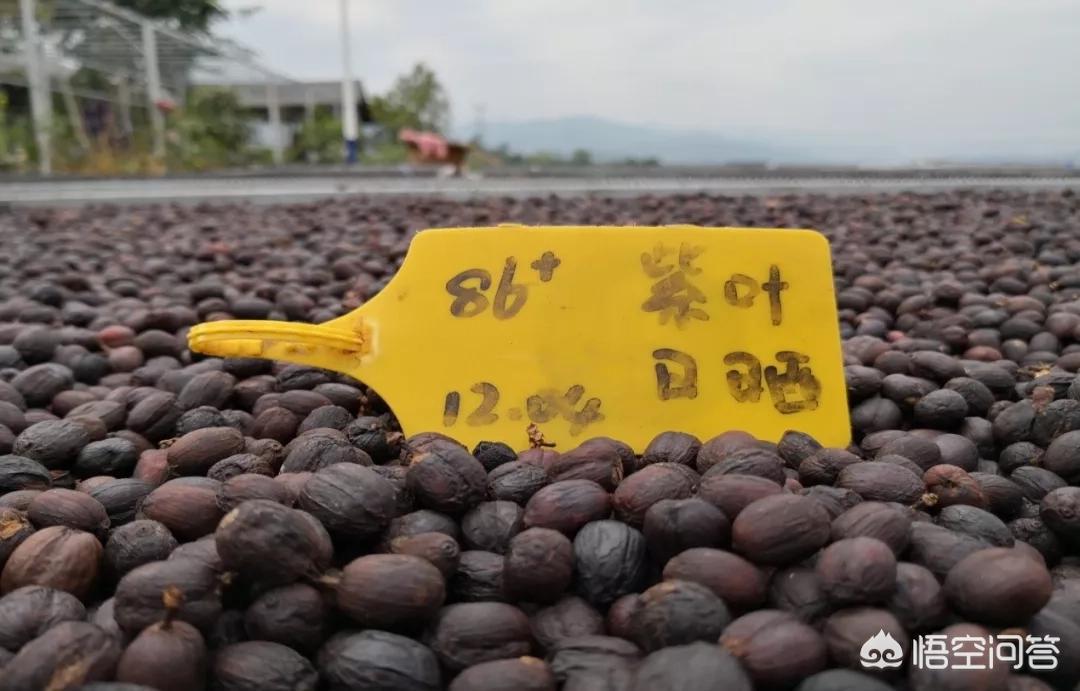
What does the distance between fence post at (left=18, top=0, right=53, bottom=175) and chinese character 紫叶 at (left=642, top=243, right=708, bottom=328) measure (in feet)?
40.4

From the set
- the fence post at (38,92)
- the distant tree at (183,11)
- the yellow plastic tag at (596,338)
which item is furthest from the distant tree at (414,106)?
the yellow plastic tag at (596,338)

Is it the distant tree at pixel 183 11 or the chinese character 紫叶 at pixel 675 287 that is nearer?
the chinese character 紫叶 at pixel 675 287

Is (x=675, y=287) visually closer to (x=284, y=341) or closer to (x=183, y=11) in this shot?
(x=284, y=341)

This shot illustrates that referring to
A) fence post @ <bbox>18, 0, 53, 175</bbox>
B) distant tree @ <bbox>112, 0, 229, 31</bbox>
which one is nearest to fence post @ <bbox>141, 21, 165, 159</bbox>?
fence post @ <bbox>18, 0, 53, 175</bbox>

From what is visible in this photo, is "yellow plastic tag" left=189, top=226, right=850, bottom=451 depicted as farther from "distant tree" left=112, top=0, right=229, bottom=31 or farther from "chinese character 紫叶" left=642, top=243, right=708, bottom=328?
"distant tree" left=112, top=0, right=229, bottom=31

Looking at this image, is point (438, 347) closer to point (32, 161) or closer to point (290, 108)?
point (32, 161)

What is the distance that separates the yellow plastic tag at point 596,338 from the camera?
182cm

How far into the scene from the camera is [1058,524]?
140cm

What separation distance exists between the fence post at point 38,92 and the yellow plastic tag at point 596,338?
1199 centimetres

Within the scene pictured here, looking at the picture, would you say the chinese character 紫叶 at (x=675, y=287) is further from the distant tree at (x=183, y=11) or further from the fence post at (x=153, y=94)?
the distant tree at (x=183, y=11)

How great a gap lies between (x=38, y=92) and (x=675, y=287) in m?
13.6

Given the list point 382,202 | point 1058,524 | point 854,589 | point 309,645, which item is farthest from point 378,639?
point 382,202

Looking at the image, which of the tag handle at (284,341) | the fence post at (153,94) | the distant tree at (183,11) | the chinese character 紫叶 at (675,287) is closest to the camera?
the tag handle at (284,341)

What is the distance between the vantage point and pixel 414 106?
93.4 feet
